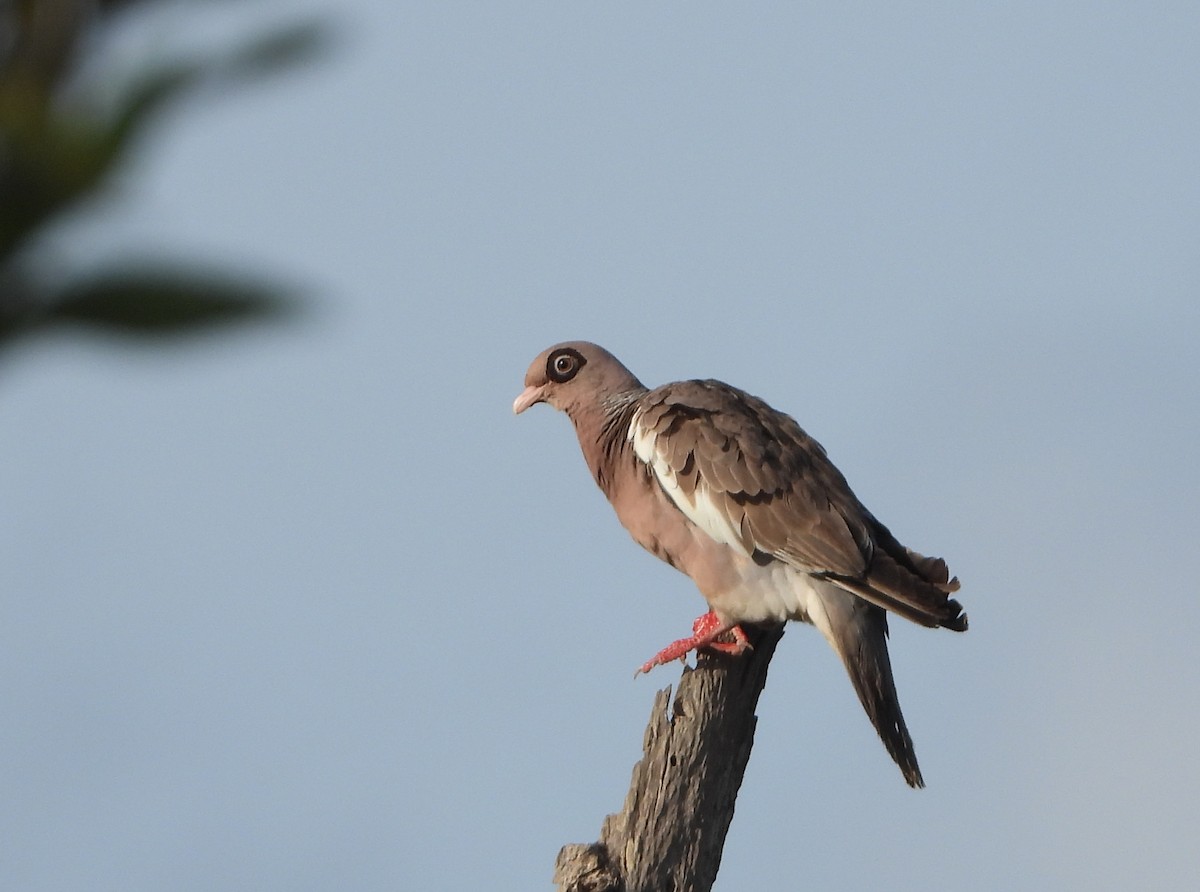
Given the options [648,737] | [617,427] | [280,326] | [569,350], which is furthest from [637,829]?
[280,326]

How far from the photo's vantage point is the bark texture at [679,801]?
5461 millimetres

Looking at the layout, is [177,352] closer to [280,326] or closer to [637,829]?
[280,326]

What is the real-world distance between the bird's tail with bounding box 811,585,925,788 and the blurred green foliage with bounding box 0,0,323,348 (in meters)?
6.09

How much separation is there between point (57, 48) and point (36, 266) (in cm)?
11

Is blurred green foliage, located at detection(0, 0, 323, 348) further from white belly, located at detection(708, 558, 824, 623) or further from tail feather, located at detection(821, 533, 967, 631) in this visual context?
white belly, located at detection(708, 558, 824, 623)

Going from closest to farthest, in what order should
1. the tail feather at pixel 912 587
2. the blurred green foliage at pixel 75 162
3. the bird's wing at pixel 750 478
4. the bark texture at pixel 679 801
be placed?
the blurred green foliage at pixel 75 162 → the bark texture at pixel 679 801 → the tail feather at pixel 912 587 → the bird's wing at pixel 750 478

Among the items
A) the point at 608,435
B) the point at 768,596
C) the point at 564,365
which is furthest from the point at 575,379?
the point at 768,596

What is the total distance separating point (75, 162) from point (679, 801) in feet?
16.9

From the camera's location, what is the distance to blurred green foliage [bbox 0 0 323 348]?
2.29ft

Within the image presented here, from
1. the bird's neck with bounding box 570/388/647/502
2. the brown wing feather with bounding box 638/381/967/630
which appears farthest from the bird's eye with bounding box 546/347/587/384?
the brown wing feather with bounding box 638/381/967/630

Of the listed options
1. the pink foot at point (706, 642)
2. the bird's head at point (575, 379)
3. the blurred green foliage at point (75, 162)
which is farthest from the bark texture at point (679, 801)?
the blurred green foliage at point (75, 162)

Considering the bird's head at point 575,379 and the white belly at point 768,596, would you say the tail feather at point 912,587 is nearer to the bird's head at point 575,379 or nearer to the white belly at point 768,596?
the white belly at point 768,596

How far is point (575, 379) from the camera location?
28.0ft

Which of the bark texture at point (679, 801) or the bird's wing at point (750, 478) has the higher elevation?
the bird's wing at point (750, 478)
